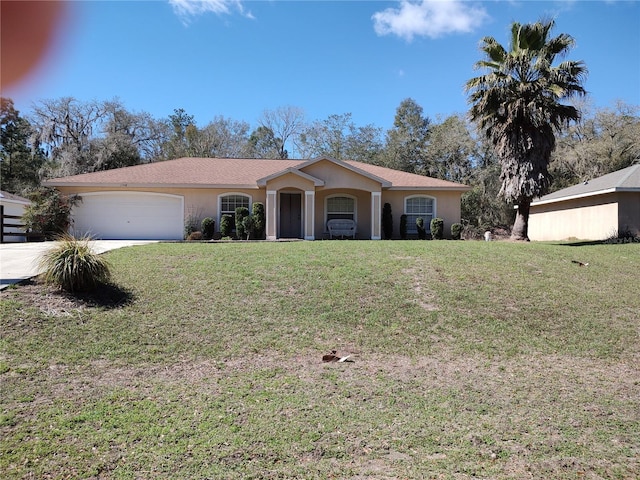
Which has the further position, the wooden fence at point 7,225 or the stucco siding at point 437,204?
the stucco siding at point 437,204

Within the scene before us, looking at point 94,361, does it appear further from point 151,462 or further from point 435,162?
point 435,162

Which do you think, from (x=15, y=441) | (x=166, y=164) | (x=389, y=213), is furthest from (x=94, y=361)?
(x=166, y=164)

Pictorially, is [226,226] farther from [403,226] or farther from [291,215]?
[403,226]

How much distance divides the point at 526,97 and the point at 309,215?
32.7 feet

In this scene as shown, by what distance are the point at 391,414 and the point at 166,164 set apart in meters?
21.6

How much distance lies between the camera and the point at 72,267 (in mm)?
7836

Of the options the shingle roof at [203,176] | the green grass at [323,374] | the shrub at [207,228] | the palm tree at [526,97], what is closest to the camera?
the green grass at [323,374]

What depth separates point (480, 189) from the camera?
118ft

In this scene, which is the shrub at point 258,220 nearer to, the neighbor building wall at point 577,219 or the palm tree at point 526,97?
the palm tree at point 526,97

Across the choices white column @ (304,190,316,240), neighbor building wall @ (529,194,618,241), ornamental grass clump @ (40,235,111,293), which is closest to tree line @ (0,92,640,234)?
neighbor building wall @ (529,194,618,241)

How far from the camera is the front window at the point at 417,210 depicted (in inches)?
890

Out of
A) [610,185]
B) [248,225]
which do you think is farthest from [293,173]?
[610,185]

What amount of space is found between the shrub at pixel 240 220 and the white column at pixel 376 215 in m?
5.82

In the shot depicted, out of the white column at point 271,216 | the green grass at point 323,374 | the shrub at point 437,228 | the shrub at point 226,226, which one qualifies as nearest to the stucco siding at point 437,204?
the shrub at point 437,228
